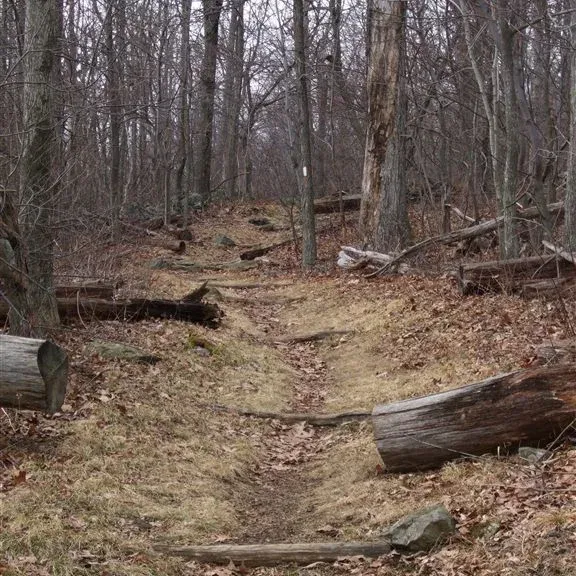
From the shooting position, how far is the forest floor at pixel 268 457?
4879 millimetres

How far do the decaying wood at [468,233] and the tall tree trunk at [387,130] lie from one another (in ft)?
5.17

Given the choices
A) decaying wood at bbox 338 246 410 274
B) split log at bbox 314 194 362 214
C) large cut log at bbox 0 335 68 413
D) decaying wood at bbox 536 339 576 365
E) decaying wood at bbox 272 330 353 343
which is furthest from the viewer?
split log at bbox 314 194 362 214

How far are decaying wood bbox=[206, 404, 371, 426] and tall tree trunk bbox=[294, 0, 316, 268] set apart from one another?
400 inches

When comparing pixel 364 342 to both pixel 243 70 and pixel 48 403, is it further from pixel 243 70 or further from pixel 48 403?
pixel 243 70

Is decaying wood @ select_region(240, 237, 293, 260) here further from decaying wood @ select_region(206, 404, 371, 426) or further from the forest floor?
decaying wood @ select_region(206, 404, 371, 426)

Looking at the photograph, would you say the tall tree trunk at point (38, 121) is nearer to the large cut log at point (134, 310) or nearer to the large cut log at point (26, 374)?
the large cut log at point (134, 310)

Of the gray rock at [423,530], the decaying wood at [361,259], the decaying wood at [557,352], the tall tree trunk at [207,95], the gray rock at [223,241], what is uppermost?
the tall tree trunk at [207,95]

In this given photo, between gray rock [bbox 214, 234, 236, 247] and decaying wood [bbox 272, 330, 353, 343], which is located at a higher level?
gray rock [bbox 214, 234, 236, 247]

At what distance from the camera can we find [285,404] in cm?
943

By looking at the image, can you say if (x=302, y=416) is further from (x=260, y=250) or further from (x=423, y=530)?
(x=260, y=250)

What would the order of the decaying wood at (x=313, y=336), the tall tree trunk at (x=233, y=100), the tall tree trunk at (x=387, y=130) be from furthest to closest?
the tall tree trunk at (x=233, y=100)
the tall tree trunk at (x=387, y=130)
the decaying wood at (x=313, y=336)

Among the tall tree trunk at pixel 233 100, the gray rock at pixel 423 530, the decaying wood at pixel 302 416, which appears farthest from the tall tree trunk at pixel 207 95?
the gray rock at pixel 423 530

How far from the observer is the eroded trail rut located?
5984 millimetres

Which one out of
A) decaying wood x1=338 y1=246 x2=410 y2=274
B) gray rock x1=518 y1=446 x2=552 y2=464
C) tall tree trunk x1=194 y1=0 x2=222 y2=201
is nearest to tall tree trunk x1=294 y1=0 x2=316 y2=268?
decaying wood x1=338 y1=246 x2=410 y2=274
